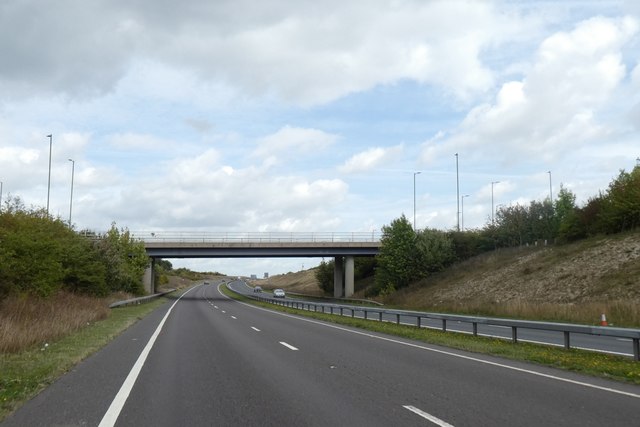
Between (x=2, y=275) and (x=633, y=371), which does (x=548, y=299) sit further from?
(x=2, y=275)

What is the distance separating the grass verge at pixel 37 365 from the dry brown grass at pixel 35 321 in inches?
16.3

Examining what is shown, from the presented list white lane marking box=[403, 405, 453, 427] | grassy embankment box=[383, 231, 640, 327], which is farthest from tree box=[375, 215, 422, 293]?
white lane marking box=[403, 405, 453, 427]

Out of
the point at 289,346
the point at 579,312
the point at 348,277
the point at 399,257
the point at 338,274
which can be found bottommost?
the point at 289,346

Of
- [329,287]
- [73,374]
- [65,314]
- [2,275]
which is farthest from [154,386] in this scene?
[329,287]

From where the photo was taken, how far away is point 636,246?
3988 cm

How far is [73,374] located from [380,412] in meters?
6.80

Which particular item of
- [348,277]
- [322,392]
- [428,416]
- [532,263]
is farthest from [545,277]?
[428,416]

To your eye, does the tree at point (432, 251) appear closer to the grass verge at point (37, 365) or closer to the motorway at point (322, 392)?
the grass verge at point (37, 365)

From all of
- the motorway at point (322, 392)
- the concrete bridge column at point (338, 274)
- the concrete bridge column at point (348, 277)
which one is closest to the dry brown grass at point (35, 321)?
the motorway at point (322, 392)

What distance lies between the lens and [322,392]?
9180 mm

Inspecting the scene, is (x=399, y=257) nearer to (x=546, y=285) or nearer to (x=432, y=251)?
(x=432, y=251)

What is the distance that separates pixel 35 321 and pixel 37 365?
8707 mm

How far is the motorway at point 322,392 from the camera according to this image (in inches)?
290

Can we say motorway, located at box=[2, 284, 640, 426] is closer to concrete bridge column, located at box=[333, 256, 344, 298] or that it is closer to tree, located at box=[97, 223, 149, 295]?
tree, located at box=[97, 223, 149, 295]
